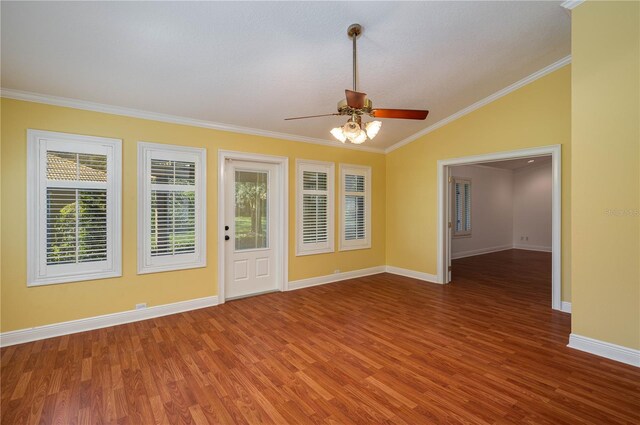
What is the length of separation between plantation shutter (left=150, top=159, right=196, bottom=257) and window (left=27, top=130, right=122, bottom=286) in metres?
0.41

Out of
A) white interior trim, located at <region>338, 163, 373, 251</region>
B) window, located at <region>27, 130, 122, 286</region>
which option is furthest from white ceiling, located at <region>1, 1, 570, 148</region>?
white interior trim, located at <region>338, 163, 373, 251</region>

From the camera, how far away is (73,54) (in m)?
2.69

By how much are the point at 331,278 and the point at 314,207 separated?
55.6 inches

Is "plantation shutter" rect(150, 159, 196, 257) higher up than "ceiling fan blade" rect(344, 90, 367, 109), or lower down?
lower down

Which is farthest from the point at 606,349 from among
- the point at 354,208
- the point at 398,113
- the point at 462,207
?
the point at 462,207

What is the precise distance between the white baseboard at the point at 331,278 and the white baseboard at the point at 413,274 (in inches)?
7.9

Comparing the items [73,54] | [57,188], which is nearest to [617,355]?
[73,54]

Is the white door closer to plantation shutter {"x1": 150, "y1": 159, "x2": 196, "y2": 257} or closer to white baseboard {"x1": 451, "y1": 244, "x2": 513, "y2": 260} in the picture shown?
plantation shutter {"x1": 150, "y1": 159, "x2": 196, "y2": 257}

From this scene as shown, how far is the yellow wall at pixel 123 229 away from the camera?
3127 mm

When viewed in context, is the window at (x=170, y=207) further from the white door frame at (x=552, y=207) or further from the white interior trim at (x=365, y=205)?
the white door frame at (x=552, y=207)

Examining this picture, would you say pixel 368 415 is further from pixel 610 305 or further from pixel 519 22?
pixel 519 22

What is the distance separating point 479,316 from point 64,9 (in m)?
5.22

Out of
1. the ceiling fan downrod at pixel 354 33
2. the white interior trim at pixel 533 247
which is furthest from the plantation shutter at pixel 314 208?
the white interior trim at pixel 533 247

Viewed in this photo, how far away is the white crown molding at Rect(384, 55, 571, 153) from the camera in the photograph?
402 cm
